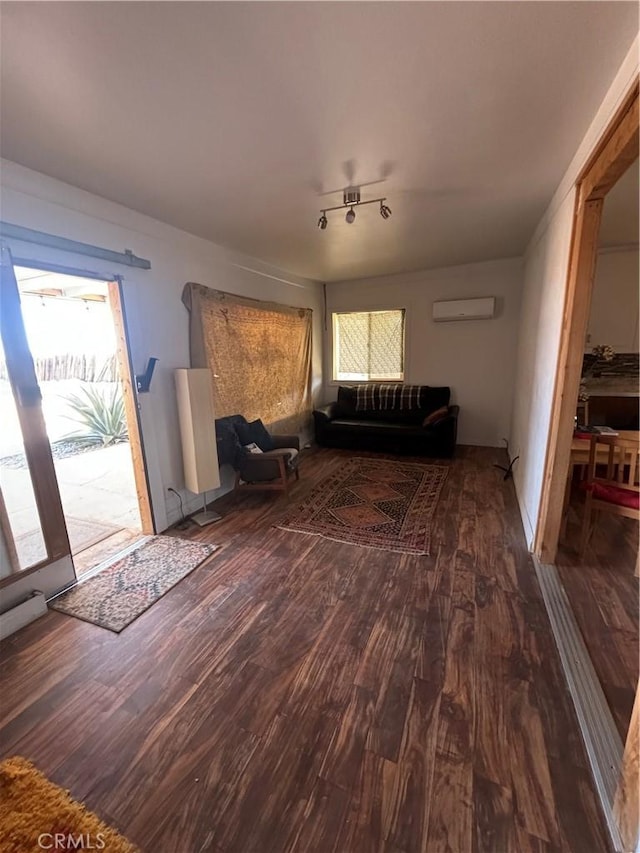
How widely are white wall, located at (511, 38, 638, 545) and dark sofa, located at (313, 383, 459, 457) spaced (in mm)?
1147

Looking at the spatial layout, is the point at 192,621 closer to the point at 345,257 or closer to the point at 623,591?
the point at 623,591

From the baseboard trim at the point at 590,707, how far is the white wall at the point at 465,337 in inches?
130

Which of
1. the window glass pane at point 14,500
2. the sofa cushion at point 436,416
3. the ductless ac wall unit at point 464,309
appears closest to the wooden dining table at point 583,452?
the sofa cushion at point 436,416

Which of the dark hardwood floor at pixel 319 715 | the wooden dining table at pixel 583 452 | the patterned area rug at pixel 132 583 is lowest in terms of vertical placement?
the dark hardwood floor at pixel 319 715

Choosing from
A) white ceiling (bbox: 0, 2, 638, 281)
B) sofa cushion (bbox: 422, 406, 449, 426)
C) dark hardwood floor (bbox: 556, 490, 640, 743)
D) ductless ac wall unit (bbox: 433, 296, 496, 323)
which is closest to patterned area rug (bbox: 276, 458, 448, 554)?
sofa cushion (bbox: 422, 406, 449, 426)

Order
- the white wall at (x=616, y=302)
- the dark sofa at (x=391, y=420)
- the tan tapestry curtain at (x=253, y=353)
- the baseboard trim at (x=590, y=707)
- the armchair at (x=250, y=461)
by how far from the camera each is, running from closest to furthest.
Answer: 1. the baseboard trim at (x=590, y=707)
2. the tan tapestry curtain at (x=253, y=353)
3. the armchair at (x=250, y=461)
4. the white wall at (x=616, y=302)
5. the dark sofa at (x=391, y=420)

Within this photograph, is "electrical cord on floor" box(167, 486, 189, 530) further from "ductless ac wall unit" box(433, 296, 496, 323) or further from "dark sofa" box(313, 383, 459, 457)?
"ductless ac wall unit" box(433, 296, 496, 323)

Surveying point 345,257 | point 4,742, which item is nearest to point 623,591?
point 4,742

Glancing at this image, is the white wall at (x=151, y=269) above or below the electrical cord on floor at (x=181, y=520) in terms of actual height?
above

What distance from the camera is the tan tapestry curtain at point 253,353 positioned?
10.3 ft

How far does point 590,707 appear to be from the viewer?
A: 1361mm

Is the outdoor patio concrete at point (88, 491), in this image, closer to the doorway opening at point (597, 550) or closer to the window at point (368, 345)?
the doorway opening at point (597, 550)

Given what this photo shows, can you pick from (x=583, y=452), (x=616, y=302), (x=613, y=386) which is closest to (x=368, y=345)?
(x=616, y=302)

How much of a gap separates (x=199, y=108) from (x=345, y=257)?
265 cm
